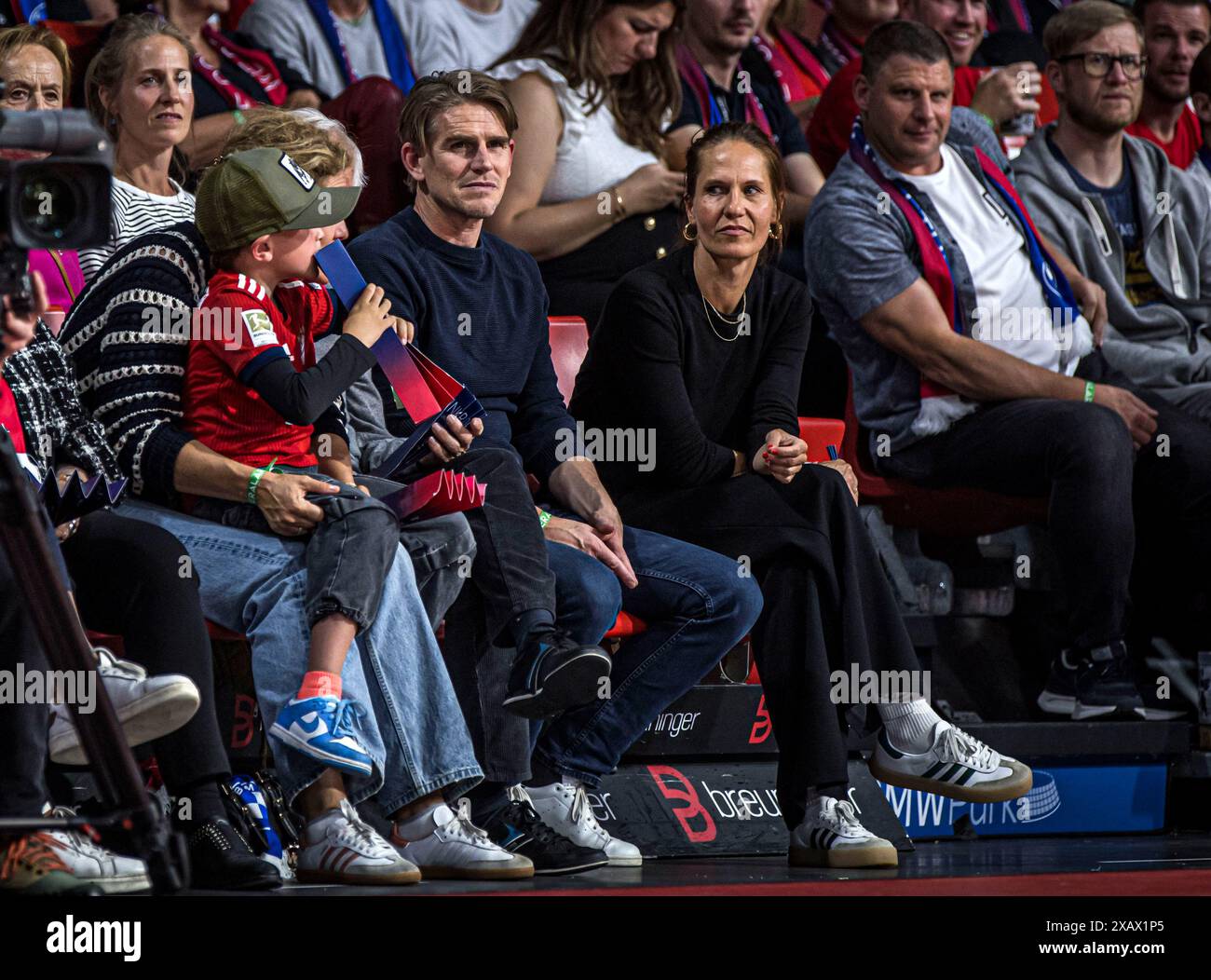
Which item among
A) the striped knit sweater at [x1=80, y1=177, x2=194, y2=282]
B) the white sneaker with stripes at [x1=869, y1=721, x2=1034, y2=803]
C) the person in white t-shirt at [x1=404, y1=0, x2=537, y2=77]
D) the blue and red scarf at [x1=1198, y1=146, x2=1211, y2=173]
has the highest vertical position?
the person in white t-shirt at [x1=404, y1=0, x2=537, y2=77]

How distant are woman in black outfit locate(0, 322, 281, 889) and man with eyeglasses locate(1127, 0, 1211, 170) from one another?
3.11 m

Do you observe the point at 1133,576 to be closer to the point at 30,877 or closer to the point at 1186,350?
the point at 1186,350

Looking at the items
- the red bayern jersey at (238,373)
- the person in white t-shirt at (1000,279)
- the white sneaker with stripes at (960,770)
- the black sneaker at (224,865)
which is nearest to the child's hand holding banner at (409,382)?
the red bayern jersey at (238,373)

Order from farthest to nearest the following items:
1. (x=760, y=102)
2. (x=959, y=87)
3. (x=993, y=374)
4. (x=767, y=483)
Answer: (x=959, y=87) → (x=760, y=102) → (x=993, y=374) → (x=767, y=483)

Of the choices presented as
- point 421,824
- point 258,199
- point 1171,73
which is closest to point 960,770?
point 421,824

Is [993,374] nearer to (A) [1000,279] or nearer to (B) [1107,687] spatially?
(A) [1000,279]

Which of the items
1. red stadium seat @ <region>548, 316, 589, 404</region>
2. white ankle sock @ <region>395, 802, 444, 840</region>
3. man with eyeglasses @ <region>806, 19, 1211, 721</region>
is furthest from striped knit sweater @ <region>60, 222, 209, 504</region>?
man with eyeglasses @ <region>806, 19, 1211, 721</region>

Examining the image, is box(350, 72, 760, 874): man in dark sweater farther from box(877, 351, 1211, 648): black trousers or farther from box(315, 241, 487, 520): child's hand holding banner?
box(877, 351, 1211, 648): black trousers

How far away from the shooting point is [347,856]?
8.36 ft

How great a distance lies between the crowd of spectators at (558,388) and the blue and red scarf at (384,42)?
0.01 m

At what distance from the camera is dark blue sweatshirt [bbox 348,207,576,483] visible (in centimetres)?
316

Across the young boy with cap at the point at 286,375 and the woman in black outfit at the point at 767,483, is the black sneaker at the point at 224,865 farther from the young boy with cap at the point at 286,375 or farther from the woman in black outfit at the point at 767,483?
the woman in black outfit at the point at 767,483

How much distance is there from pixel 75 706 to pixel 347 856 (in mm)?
664

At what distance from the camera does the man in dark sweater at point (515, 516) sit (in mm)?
2900
